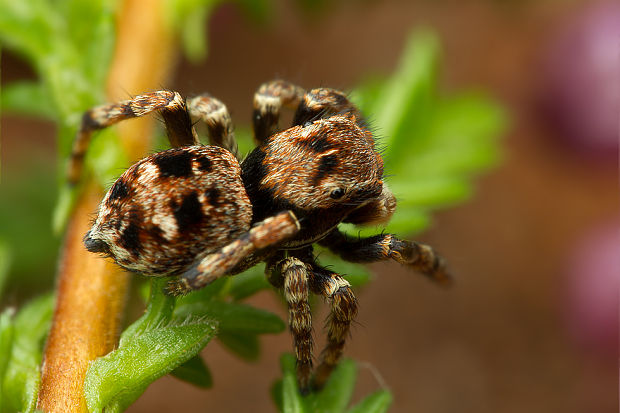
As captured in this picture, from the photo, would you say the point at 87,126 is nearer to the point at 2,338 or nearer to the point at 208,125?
the point at 208,125

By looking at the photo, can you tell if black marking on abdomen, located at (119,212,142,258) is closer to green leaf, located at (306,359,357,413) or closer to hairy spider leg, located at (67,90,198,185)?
hairy spider leg, located at (67,90,198,185)

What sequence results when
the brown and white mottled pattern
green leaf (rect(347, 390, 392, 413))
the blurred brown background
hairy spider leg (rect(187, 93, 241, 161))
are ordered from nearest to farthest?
green leaf (rect(347, 390, 392, 413)) < the brown and white mottled pattern < hairy spider leg (rect(187, 93, 241, 161)) < the blurred brown background

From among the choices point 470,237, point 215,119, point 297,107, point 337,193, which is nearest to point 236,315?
point 337,193

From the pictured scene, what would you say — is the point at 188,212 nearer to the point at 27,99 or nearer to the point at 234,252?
the point at 234,252

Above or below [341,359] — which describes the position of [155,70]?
above

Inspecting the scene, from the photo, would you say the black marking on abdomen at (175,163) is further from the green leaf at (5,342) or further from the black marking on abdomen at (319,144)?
the green leaf at (5,342)

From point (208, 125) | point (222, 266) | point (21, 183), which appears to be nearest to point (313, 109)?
point (208, 125)

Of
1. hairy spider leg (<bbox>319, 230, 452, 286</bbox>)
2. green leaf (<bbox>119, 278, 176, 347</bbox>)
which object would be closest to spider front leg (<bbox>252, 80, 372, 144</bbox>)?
hairy spider leg (<bbox>319, 230, 452, 286</bbox>)
